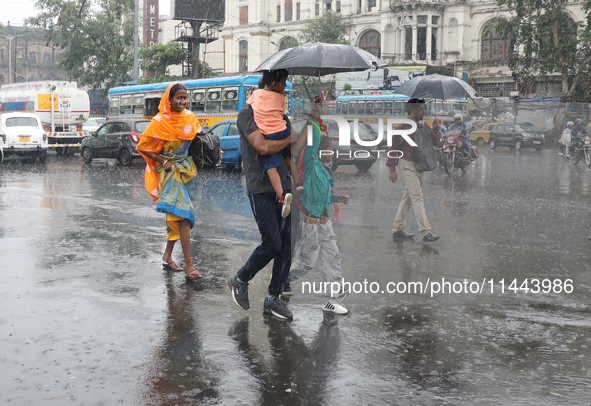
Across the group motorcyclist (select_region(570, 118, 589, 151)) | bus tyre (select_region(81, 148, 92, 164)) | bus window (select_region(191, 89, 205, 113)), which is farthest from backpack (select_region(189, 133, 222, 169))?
bus window (select_region(191, 89, 205, 113))

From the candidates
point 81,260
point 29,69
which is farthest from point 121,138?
point 29,69

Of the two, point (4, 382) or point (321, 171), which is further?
point (321, 171)

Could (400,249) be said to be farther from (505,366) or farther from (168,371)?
(168,371)

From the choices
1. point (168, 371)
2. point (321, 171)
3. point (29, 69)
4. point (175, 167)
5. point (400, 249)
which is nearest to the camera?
point (168, 371)

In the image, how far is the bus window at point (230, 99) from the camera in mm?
25125

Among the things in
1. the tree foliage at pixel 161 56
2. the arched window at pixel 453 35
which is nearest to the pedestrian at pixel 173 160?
the tree foliage at pixel 161 56

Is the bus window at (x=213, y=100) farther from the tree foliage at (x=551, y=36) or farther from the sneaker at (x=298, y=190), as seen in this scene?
the sneaker at (x=298, y=190)

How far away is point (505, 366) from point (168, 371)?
77.3 inches

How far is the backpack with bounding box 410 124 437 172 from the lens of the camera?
7551 mm

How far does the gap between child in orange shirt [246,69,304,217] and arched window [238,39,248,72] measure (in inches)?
2238

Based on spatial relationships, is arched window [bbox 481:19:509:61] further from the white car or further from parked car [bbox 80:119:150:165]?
the white car

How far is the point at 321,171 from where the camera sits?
5.14 m

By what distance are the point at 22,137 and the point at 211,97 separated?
272 inches

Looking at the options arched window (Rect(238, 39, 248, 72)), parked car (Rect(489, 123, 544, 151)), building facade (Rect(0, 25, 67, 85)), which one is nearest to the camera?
parked car (Rect(489, 123, 544, 151))
